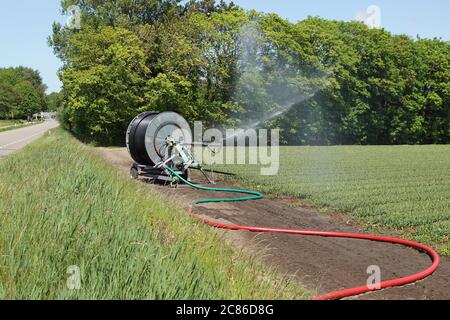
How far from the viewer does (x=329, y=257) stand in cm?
709

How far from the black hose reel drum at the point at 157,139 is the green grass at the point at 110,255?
7.77 m

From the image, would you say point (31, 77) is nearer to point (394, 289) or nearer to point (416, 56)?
point (416, 56)

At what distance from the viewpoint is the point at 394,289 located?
5.71 metres

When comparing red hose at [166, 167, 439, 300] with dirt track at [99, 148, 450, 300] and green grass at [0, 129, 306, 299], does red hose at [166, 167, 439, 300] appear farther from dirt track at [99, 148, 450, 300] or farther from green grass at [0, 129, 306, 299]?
green grass at [0, 129, 306, 299]

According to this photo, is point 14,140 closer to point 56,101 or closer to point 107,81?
point 107,81

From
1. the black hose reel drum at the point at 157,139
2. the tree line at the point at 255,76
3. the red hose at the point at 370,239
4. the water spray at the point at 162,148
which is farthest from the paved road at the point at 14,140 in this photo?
the red hose at the point at 370,239

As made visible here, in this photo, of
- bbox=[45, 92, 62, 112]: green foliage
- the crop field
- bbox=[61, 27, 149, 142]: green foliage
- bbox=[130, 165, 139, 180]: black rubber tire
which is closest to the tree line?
bbox=[61, 27, 149, 142]: green foliage

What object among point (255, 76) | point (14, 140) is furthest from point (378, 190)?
point (14, 140)

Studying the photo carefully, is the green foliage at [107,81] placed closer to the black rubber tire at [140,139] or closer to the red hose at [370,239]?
the black rubber tire at [140,139]

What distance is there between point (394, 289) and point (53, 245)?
3.88m

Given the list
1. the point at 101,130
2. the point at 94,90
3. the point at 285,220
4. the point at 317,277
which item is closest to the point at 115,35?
the point at 94,90

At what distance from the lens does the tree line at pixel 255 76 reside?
3334 cm

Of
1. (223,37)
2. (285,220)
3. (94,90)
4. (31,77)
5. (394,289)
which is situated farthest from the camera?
(31,77)

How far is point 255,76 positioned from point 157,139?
22.1 m
